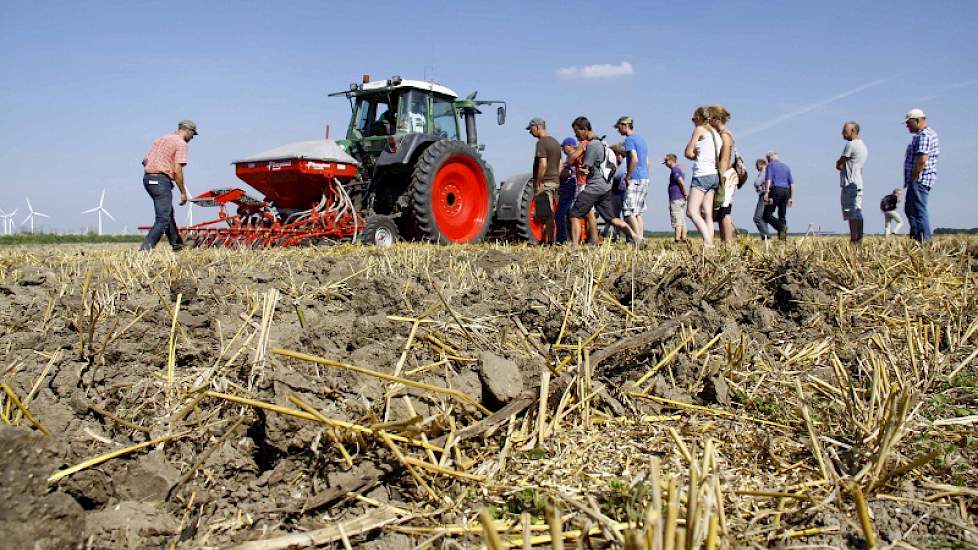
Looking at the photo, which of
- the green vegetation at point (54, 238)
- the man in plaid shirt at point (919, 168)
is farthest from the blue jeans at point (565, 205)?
the green vegetation at point (54, 238)

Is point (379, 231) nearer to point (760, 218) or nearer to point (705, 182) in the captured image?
point (705, 182)

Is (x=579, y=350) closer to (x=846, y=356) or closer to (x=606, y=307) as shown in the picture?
(x=606, y=307)

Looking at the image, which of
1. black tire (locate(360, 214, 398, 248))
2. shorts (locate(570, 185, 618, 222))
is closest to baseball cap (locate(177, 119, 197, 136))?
black tire (locate(360, 214, 398, 248))

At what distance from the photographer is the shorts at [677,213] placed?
958 centimetres

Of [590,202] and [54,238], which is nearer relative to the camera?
[590,202]

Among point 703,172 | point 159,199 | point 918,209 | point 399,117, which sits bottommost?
point 918,209

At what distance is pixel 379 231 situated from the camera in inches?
336

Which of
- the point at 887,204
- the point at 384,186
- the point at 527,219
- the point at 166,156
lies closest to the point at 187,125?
the point at 166,156

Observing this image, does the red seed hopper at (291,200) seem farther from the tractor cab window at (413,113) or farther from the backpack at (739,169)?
the backpack at (739,169)

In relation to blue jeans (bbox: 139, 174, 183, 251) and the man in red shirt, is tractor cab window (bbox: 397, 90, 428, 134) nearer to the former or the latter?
the man in red shirt

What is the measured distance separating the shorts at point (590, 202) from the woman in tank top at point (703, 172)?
1032 mm

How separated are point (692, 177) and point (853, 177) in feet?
7.84

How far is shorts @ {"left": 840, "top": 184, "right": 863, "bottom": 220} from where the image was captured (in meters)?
7.56

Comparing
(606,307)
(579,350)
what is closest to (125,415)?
(579,350)
